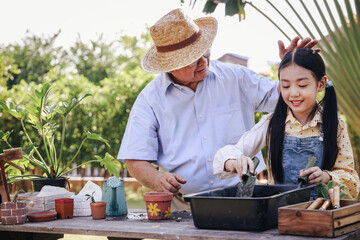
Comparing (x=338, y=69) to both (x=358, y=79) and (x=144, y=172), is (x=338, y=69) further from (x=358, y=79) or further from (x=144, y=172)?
(x=144, y=172)

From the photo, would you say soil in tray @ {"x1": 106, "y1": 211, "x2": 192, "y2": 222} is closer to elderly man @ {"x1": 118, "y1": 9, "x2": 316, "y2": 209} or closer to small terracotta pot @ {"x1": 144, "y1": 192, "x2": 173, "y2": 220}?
small terracotta pot @ {"x1": 144, "y1": 192, "x2": 173, "y2": 220}

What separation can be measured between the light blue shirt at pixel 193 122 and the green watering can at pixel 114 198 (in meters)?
0.55

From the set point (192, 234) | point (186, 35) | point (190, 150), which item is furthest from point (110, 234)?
point (186, 35)

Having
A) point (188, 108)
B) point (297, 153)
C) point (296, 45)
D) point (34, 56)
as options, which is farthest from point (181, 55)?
point (34, 56)

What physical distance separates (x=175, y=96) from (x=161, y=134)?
0.90 feet

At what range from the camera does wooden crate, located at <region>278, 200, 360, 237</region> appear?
1.66 m

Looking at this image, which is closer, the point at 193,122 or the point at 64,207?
the point at 64,207

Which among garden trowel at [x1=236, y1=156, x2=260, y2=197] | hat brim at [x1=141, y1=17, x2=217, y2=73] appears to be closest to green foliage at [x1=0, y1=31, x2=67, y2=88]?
hat brim at [x1=141, y1=17, x2=217, y2=73]

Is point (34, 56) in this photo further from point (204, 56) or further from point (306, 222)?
point (306, 222)

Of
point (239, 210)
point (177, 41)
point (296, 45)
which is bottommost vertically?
point (239, 210)

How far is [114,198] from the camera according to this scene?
2.49 meters

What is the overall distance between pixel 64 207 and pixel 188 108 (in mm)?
1098

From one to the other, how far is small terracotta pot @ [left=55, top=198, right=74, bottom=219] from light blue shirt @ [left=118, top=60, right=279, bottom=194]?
0.63 meters

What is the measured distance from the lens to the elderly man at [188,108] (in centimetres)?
299
